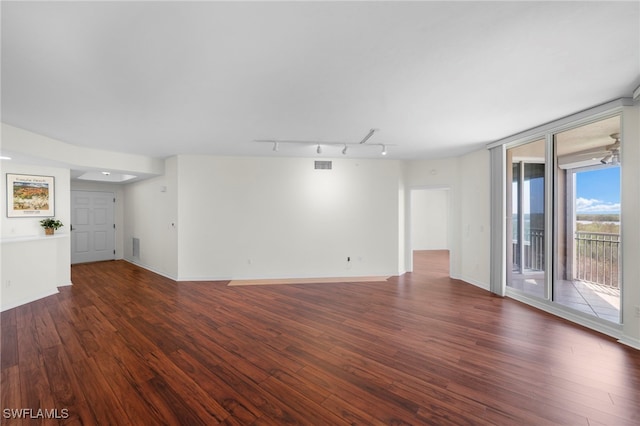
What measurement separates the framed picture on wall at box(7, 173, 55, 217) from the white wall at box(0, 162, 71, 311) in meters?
0.06

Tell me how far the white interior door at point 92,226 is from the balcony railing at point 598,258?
35.6 feet

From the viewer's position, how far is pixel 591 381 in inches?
82.4

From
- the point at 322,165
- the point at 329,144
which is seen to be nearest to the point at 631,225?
the point at 329,144

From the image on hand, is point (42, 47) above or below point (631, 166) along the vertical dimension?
above

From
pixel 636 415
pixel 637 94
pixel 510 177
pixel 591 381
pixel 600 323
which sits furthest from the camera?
pixel 510 177

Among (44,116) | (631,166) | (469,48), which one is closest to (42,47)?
(44,116)

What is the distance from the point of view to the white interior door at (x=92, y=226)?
6.71m

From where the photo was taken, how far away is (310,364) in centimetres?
233

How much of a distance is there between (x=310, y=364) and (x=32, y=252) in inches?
202

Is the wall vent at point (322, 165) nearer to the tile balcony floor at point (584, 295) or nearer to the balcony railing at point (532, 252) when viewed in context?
the balcony railing at point (532, 252)

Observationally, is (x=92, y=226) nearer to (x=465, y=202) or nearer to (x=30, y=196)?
(x=30, y=196)

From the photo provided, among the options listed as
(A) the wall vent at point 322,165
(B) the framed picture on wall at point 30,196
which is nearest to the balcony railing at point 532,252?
(A) the wall vent at point 322,165

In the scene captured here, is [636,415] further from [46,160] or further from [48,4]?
[46,160]

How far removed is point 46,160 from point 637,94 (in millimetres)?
7975
